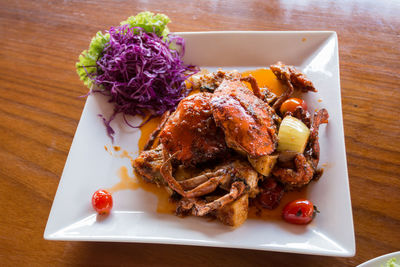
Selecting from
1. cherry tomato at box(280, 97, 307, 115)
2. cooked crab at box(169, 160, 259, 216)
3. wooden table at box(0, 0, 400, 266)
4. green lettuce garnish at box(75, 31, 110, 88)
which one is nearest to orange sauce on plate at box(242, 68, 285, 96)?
cherry tomato at box(280, 97, 307, 115)

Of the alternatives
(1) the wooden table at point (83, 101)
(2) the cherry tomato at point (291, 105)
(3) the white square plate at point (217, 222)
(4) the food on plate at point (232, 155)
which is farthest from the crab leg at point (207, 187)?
(2) the cherry tomato at point (291, 105)

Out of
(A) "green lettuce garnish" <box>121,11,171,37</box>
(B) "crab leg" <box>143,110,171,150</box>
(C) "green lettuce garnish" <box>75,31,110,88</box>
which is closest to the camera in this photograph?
(B) "crab leg" <box>143,110,171,150</box>

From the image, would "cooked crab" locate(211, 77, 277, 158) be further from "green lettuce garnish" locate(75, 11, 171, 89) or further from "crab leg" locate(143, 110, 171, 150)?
"green lettuce garnish" locate(75, 11, 171, 89)

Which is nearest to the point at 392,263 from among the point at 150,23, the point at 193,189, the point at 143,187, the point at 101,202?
the point at 193,189

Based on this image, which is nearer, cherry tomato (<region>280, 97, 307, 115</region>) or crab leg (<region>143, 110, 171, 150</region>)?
cherry tomato (<region>280, 97, 307, 115</region>)

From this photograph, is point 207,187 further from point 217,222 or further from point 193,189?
point 217,222

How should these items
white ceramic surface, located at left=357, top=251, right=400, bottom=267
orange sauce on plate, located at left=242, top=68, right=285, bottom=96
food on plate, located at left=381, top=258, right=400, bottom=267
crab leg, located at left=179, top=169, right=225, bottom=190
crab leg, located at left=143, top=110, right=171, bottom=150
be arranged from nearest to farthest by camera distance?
food on plate, located at left=381, top=258, right=400, bottom=267, white ceramic surface, located at left=357, top=251, right=400, bottom=267, crab leg, located at left=179, top=169, right=225, bottom=190, crab leg, located at left=143, top=110, right=171, bottom=150, orange sauce on plate, located at left=242, top=68, right=285, bottom=96

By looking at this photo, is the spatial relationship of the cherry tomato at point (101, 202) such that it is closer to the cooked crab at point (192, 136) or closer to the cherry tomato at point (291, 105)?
the cooked crab at point (192, 136)
